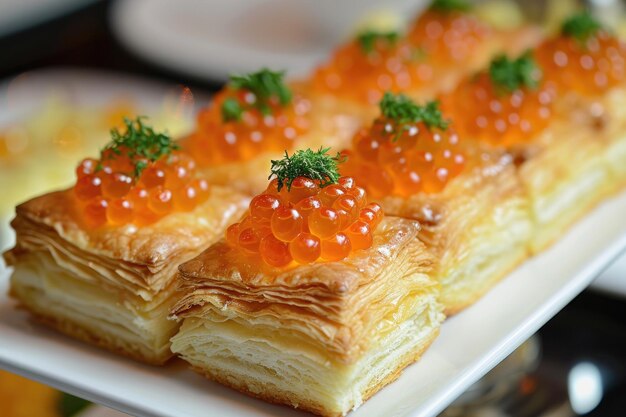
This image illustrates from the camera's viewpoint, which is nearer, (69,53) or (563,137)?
(563,137)

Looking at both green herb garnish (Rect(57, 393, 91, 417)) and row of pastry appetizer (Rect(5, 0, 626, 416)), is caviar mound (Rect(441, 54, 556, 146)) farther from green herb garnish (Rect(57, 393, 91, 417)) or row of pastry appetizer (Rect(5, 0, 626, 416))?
green herb garnish (Rect(57, 393, 91, 417))

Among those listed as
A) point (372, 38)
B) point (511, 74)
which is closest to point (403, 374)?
point (511, 74)

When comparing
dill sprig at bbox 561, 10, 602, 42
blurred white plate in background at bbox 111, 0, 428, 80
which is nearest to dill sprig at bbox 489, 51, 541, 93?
dill sprig at bbox 561, 10, 602, 42

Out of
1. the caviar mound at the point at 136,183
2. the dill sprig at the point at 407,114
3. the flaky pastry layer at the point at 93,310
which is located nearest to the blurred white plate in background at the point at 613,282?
the dill sprig at the point at 407,114

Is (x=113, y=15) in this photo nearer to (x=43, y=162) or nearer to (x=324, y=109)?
(x=43, y=162)

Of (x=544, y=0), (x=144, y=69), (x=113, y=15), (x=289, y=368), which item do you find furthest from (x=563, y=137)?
(x=113, y=15)

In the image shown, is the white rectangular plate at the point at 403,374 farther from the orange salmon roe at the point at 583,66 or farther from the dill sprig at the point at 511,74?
Answer: the orange salmon roe at the point at 583,66

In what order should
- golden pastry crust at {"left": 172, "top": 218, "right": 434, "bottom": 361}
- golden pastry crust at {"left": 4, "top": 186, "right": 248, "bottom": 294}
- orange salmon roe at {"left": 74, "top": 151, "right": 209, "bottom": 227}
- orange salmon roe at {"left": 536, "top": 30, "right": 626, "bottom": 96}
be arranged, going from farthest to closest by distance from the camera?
orange salmon roe at {"left": 536, "top": 30, "right": 626, "bottom": 96}
orange salmon roe at {"left": 74, "top": 151, "right": 209, "bottom": 227}
golden pastry crust at {"left": 4, "top": 186, "right": 248, "bottom": 294}
golden pastry crust at {"left": 172, "top": 218, "right": 434, "bottom": 361}
